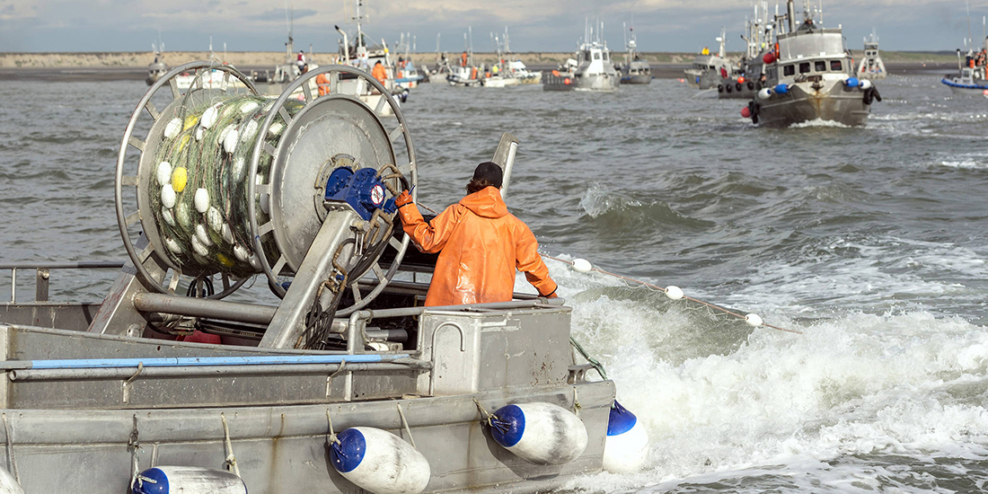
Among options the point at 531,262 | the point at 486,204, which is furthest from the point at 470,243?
the point at 531,262

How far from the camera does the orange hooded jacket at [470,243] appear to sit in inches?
243

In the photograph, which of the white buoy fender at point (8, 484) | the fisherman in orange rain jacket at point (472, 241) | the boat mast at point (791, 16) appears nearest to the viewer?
the white buoy fender at point (8, 484)

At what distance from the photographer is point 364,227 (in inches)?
248

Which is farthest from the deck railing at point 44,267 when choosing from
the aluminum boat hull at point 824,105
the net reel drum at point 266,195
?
the aluminum boat hull at point 824,105

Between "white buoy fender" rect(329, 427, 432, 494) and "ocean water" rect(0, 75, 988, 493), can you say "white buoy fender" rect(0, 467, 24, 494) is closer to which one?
"white buoy fender" rect(329, 427, 432, 494)

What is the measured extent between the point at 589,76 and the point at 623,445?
8636cm

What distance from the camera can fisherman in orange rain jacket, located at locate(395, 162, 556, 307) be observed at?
6160mm

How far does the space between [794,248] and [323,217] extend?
32.6ft

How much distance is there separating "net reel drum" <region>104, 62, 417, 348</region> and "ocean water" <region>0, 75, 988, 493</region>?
211 centimetres

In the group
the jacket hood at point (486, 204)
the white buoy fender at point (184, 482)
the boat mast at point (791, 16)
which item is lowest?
the white buoy fender at point (184, 482)

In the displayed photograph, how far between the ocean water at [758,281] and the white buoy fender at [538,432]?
0.63 m

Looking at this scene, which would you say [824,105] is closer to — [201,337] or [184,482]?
[201,337]

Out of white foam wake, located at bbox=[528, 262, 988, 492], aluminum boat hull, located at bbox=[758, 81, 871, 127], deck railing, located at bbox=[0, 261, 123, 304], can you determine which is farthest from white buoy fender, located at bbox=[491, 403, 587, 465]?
aluminum boat hull, located at bbox=[758, 81, 871, 127]

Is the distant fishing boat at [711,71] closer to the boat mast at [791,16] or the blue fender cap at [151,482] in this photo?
the boat mast at [791,16]
